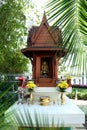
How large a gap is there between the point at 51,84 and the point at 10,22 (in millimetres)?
5732

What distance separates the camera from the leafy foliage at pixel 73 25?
94cm

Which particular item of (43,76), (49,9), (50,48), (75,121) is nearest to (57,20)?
(49,9)

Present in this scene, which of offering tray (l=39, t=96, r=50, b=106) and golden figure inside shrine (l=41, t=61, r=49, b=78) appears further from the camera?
golden figure inside shrine (l=41, t=61, r=49, b=78)

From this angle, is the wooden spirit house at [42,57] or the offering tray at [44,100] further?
the wooden spirit house at [42,57]

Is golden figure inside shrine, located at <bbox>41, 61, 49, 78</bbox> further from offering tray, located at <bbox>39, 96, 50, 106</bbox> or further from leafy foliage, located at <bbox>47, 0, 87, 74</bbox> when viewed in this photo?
leafy foliage, located at <bbox>47, 0, 87, 74</bbox>

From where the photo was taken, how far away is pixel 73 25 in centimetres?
96

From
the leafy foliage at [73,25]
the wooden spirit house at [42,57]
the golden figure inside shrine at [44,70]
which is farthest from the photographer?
the golden figure inside shrine at [44,70]

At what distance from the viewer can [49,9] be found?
3.15ft

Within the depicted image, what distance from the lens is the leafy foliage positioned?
0.94 m

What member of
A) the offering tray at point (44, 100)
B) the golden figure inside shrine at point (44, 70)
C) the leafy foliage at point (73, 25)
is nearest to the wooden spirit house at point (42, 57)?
the golden figure inside shrine at point (44, 70)

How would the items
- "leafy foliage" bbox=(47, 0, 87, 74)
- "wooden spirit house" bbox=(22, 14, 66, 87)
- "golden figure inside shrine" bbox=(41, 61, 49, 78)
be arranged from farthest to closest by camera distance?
"golden figure inside shrine" bbox=(41, 61, 49, 78), "wooden spirit house" bbox=(22, 14, 66, 87), "leafy foliage" bbox=(47, 0, 87, 74)

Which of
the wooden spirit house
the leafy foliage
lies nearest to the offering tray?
the wooden spirit house

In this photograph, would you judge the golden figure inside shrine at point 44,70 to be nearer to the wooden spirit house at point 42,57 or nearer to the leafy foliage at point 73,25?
the wooden spirit house at point 42,57

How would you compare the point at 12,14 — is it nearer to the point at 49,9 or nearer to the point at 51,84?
the point at 51,84
